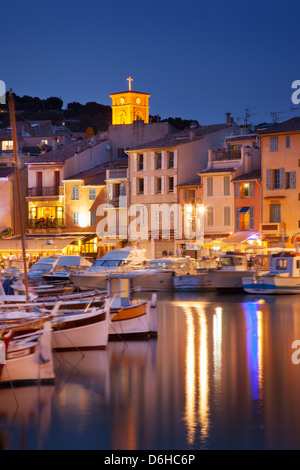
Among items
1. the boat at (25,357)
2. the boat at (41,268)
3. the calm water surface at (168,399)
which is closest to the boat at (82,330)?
the calm water surface at (168,399)

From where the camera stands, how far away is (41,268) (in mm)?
58531

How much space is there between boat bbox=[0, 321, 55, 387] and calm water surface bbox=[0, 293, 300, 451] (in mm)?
343

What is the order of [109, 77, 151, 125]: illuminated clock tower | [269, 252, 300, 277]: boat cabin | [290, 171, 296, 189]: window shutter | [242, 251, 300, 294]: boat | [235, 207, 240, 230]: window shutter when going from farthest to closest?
[109, 77, 151, 125]: illuminated clock tower < [235, 207, 240, 230]: window shutter < [290, 171, 296, 189]: window shutter < [242, 251, 300, 294]: boat < [269, 252, 300, 277]: boat cabin

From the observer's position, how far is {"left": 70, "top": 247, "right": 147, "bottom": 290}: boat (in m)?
50.7

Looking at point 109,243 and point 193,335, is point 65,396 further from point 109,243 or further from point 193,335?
point 109,243

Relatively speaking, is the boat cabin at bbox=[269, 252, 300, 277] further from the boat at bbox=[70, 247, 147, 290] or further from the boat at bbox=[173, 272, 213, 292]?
the boat at bbox=[70, 247, 147, 290]

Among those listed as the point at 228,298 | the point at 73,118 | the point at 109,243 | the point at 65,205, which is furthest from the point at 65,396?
the point at 73,118

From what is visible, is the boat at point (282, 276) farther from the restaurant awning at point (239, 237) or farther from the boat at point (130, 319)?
the boat at point (130, 319)

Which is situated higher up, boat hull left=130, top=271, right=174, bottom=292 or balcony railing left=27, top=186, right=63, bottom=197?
balcony railing left=27, top=186, right=63, bottom=197

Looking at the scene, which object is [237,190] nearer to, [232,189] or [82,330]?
[232,189]

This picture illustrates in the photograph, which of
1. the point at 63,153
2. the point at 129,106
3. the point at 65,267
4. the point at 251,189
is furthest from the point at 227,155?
the point at 129,106

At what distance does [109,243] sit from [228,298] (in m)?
25.6

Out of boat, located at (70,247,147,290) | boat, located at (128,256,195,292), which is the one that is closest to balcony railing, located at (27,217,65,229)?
boat, located at (70,247,147,290)
